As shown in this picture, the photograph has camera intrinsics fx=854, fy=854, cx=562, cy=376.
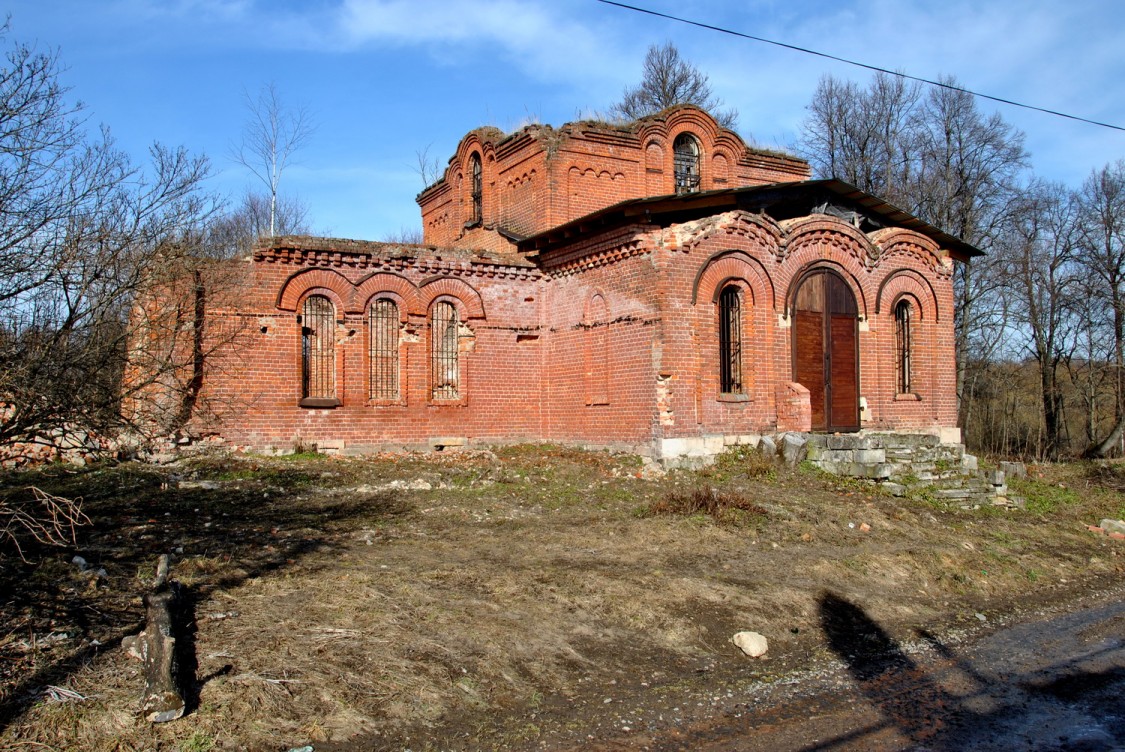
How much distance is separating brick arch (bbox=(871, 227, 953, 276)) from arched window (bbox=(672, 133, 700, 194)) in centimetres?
503

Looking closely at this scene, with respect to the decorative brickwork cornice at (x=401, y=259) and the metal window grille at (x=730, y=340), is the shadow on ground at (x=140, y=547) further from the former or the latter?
the metal window grille at (x=730, y=340)

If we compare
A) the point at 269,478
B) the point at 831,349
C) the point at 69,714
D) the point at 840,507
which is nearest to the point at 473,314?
the point at 269,478

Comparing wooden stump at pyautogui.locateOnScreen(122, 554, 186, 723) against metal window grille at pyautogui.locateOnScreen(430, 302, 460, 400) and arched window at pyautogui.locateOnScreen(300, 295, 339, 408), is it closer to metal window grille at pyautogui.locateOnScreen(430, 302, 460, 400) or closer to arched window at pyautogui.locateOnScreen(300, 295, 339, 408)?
arched window at pyautogui.locateOnScreen(300, 295, 339, 408)

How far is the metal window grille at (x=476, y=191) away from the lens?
2320 cm

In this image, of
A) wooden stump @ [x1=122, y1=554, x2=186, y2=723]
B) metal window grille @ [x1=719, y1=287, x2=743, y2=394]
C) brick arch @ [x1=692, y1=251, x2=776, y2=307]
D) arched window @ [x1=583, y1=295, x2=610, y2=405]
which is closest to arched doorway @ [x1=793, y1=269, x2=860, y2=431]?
brick arch @ [x1=692, y1=251, x2=776, y2=307]

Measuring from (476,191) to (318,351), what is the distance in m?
8.02

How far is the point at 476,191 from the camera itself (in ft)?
76.7

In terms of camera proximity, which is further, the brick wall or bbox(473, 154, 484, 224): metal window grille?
bbox(473, 154, 484, 224): metal window grille

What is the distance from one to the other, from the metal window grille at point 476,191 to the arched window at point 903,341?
1093 cm

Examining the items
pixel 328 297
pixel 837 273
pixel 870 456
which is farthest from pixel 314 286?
pixel 870 456

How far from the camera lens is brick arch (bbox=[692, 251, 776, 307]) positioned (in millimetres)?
16156

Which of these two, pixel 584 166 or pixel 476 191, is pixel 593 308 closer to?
pixel 584 166

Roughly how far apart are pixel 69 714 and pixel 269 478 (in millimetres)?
8805

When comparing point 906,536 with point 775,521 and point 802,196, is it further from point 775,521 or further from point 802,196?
point 802,196
